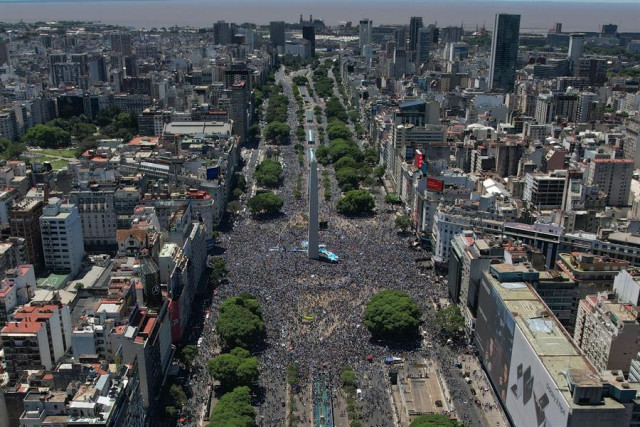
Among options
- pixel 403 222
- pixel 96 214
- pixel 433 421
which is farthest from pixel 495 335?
pixel 96 214

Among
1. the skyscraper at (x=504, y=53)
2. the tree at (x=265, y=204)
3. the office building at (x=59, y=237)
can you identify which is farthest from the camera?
the skyscraper at (x=504, y=53)

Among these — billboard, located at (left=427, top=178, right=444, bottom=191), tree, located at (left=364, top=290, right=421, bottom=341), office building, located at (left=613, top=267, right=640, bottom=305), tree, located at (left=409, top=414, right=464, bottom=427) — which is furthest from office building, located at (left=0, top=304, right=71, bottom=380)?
billboard, located at (left=427, top=178, right=444, bottom=191)

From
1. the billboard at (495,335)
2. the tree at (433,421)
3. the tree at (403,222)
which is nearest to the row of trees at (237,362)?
the tree at (433,421)

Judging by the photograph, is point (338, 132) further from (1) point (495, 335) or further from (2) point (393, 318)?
(1) point (495, 335)

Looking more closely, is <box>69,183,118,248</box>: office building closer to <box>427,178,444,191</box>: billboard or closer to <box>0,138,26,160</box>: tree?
<box>427,178,444,191</box>: billboard

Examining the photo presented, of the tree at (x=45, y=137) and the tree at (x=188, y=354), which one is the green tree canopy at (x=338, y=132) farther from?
the tree at (x=188, y=354)

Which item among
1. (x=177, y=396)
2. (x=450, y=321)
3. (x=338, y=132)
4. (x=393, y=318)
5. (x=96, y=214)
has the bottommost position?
(x=177, y=396)
